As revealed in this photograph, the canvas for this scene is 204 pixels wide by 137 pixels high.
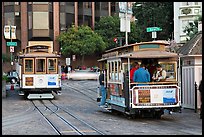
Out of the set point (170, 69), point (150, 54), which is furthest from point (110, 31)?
point (150, 54)

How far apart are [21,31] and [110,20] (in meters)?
13.0

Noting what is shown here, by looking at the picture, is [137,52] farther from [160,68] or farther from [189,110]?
[189,110]

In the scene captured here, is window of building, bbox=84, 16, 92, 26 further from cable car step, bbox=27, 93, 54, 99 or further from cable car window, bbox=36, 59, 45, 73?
cable car step, bbox=27, 93, 54, 99

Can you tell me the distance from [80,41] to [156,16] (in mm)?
16976

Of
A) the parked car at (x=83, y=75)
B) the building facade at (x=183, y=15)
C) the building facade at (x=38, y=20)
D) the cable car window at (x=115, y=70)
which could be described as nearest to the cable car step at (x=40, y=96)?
the cable car window at (x=115, y=70)

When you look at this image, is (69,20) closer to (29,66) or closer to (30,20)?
(30,20)

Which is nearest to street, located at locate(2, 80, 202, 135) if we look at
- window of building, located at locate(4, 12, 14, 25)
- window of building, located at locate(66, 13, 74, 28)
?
window of building, located at locate(4, 12, 14, 25)

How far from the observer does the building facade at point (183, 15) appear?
47062 mm

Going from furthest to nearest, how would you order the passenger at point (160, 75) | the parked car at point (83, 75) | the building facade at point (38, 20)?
the building facade at point (38, 20), the parked car at point (83, 75), the passenger at point (160, 75)

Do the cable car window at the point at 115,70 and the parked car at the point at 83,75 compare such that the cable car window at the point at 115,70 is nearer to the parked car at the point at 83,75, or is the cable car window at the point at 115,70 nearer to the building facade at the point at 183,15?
the building facade at the point at 183,15

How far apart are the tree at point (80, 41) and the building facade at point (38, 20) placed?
9.13ft

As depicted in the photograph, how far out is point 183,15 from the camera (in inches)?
1909

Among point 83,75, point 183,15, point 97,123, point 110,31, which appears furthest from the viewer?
point 110,31

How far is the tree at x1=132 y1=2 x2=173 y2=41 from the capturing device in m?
54.5
